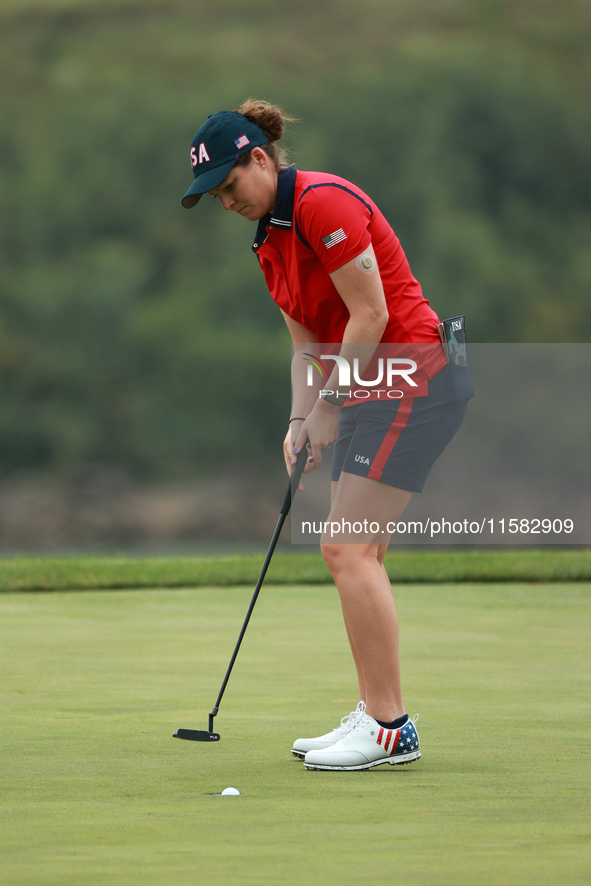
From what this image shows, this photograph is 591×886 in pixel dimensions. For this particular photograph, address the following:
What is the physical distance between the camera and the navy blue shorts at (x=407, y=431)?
2287 millimetres

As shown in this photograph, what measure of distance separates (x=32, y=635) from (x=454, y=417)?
2.14 metres

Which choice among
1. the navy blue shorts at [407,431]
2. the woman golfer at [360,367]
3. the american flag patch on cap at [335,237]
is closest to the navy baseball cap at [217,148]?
the woman golfer at [360,367]

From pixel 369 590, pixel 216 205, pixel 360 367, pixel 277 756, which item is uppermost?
pixel 216 205

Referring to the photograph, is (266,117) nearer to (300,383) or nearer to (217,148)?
(217,148)

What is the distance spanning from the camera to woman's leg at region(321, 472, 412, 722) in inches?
89.4

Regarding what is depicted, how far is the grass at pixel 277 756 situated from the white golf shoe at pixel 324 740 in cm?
6

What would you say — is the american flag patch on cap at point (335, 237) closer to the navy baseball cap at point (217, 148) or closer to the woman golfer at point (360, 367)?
the woman golfer at point (360, 367)

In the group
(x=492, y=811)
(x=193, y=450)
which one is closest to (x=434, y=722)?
(x=492, y=811)

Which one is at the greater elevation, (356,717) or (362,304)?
(362,304)

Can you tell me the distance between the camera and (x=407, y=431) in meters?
2.31

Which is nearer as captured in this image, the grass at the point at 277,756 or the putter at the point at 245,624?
the grass at the point at 277,756

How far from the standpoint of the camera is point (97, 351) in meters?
16.3

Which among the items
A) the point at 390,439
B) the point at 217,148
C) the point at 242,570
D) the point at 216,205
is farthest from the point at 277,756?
the point at 216,205

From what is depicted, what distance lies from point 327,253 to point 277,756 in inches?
36.2
